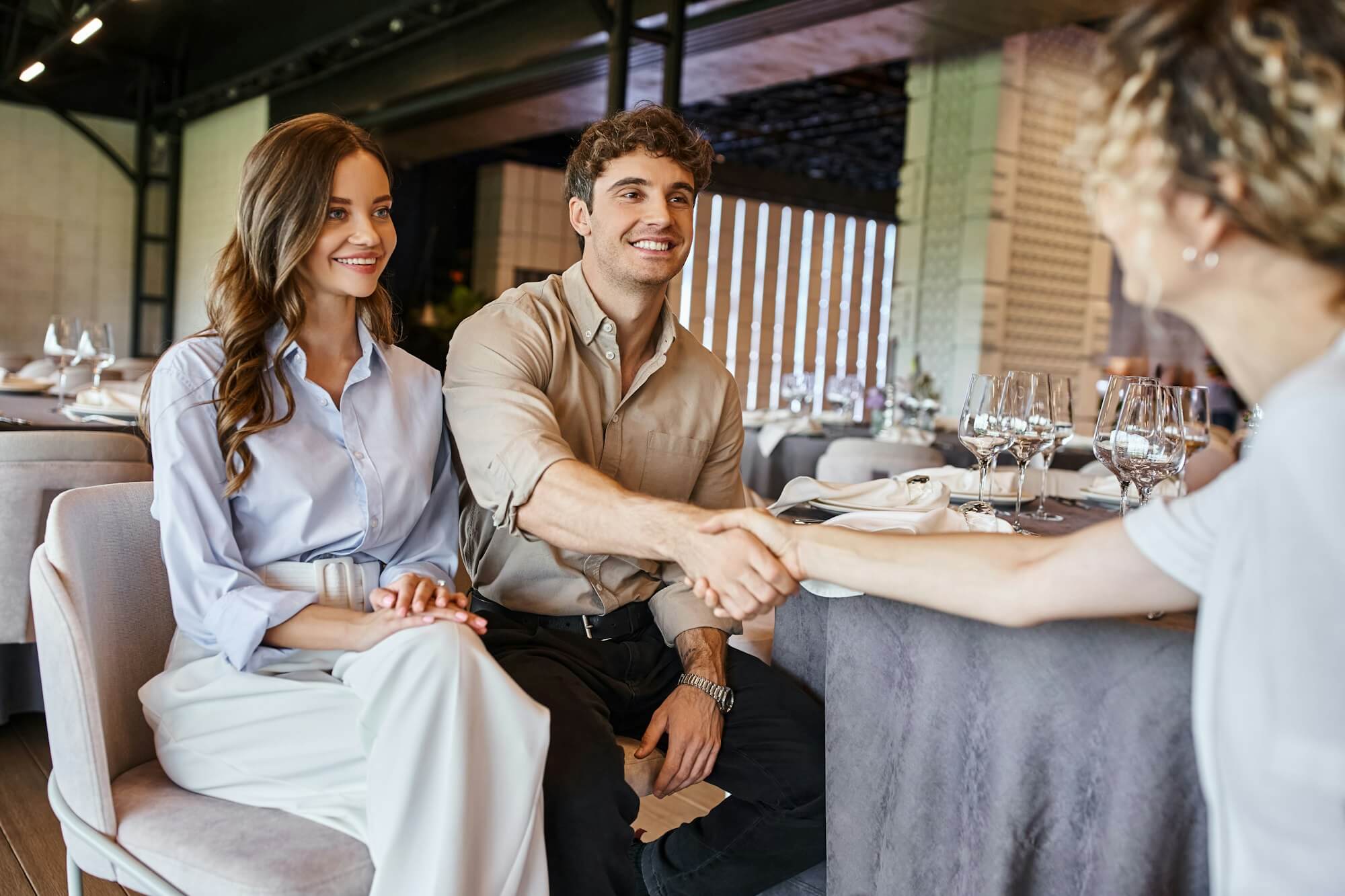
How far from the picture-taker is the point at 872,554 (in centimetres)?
131

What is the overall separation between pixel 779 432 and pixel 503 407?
304 cm

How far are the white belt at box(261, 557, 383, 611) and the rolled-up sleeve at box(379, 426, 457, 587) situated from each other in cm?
5

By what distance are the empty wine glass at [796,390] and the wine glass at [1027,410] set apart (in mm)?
3616

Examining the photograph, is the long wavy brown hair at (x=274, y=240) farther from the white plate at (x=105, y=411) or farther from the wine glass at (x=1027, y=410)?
the white plate at (x=105, y=411)

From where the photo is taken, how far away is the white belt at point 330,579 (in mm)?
1597

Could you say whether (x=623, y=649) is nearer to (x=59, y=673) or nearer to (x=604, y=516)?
(x=604, y=516)

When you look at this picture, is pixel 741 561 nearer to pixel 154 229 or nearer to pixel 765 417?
pixel 765 417

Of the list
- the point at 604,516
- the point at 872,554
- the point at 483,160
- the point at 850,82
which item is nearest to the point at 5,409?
the point at 604,516

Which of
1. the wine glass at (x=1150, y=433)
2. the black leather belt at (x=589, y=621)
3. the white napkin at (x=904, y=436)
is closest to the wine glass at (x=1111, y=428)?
the wine glass at (x=1150, y=433)

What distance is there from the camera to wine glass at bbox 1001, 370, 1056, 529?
1867 millimetres

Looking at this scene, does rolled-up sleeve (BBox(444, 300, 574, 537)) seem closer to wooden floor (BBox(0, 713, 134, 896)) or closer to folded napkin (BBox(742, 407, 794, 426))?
wooden floor (BBox(0, 713, 134, 896))

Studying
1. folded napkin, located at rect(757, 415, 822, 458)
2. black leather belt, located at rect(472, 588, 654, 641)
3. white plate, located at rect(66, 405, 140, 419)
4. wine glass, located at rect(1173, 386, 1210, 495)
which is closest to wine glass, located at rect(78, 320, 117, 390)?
white plate, located at rect(66, 405, 140, 419)

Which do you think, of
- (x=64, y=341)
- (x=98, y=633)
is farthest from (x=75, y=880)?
(x=64, y=341)

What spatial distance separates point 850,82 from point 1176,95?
10.1 meters
